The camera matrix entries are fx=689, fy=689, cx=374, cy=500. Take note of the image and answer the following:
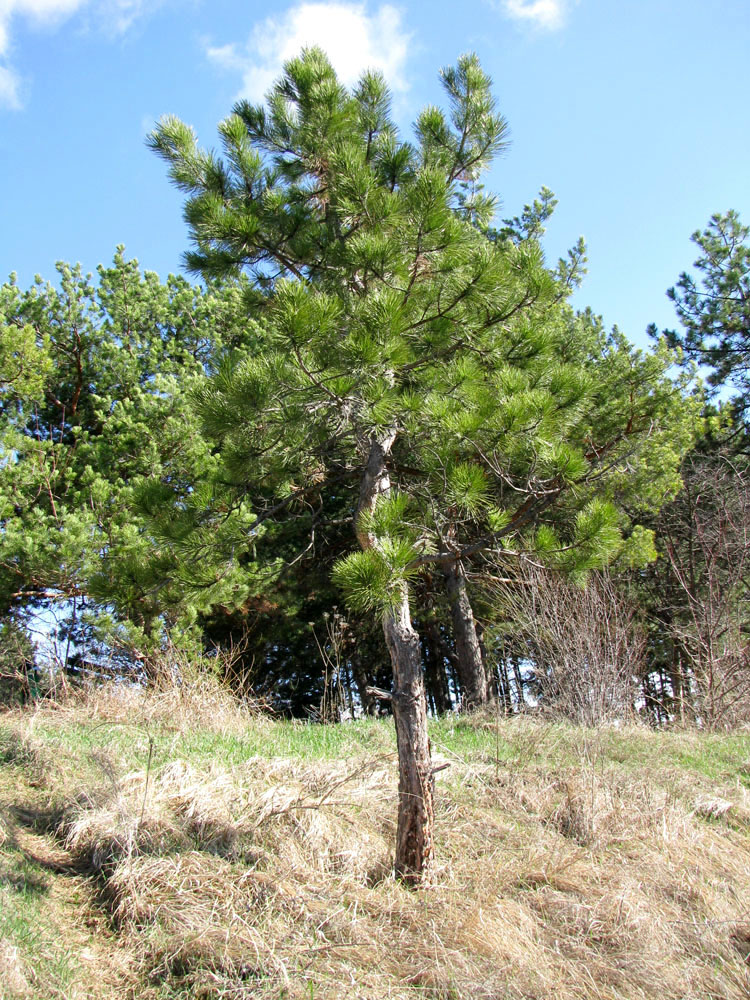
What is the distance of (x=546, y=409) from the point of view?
4.14 m

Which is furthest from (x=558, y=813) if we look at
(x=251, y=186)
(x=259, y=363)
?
(x=251, y=186)

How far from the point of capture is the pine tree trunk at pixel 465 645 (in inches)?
446

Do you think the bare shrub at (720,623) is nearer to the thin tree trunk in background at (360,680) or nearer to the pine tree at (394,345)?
the thin tree trunk in background at (360,680)

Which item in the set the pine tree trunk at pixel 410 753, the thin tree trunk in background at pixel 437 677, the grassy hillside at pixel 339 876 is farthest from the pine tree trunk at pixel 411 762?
the thin tree trunk in background at pixel 437 677

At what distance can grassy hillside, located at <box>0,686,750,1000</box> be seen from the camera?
311 cm

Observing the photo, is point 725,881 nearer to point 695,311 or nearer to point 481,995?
point 481,995

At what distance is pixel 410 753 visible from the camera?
403 centimetres

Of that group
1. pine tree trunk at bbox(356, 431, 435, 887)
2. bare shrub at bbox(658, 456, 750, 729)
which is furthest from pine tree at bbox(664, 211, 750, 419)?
pine tree trunk at bbox(356, 431, 435, 887)

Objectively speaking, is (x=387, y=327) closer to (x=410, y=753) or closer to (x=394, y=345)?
(x=394, y=345)

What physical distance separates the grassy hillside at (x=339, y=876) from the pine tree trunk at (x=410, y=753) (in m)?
0.15

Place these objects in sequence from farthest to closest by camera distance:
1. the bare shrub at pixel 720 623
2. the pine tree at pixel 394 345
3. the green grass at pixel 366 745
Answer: the bare shrub at pixel 720 623 → the green grass at pixel 366 745 → the pine tree at pixel 394 345

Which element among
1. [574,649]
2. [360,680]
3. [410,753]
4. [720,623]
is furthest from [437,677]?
[410,753]

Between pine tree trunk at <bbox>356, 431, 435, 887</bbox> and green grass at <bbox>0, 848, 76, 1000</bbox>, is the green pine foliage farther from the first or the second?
green grass at <bbox>0, 848, 76, 1000</bbox>

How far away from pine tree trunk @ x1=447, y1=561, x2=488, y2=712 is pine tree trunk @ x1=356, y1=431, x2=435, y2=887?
7157mm
